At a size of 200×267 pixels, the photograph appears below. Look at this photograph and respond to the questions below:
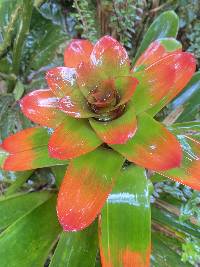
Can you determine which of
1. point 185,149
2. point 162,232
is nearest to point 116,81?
point 185,149

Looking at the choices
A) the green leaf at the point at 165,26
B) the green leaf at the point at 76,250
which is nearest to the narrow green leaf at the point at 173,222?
the green leaf at the point at 76,250

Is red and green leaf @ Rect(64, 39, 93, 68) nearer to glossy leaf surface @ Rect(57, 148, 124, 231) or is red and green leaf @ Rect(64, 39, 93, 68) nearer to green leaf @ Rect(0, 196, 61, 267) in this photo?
glossy leaf surface @ Rect(57, 148, 124, 231)

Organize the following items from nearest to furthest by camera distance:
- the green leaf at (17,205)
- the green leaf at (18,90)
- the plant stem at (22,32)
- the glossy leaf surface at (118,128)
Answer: the glossy leaf surface at (118,128)
the green leaf at (17,205)
the plant stem at (22,32)
the green leaf at (18,90)

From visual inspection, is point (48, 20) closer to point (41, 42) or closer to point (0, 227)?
point (41, 42)

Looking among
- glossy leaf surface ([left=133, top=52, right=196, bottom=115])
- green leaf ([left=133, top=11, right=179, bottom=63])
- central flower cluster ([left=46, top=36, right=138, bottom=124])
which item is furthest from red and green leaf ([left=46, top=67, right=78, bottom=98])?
green leaf ([left=133, top=11, right=179, bottom=63])

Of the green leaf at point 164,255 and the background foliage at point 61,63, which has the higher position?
the background foliage at point 61,63

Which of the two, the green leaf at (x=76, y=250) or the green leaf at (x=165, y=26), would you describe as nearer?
the green leaf at (x=76, y=250)

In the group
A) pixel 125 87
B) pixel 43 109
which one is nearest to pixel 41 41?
pixel 43 109

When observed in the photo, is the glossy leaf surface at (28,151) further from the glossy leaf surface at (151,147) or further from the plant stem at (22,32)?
the plant stem at (22,32)
